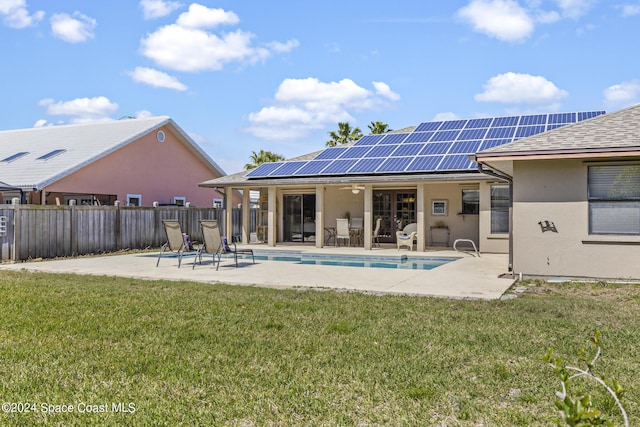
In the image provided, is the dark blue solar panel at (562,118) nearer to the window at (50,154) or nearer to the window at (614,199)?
the window at (614,199)

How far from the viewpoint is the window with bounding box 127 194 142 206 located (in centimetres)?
2445

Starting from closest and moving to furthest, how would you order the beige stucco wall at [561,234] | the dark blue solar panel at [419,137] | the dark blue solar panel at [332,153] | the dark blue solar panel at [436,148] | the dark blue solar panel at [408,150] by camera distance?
the beige stucco wall at [561,234], the dark blue solar panel at [436,148], the dark blue solar panel at [408,150], the dark blue solar panel at [419,137], the dark blue solar panel at [332,153]

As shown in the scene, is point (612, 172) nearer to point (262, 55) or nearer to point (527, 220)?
point (527, 220)

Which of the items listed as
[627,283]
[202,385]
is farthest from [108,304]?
[627,283]

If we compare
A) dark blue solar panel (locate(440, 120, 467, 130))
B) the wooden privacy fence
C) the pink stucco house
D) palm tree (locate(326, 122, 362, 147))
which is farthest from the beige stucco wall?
palm tree (locate(326, 122, 362, 147))

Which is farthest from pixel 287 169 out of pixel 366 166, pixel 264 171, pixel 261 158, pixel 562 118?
pixel 261 158

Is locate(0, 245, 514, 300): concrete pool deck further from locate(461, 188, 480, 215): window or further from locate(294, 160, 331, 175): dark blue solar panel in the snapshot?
locate(294, 160, 331, 175): dark blue solar panel

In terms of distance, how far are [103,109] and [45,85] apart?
41.8m

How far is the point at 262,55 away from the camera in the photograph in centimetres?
1831

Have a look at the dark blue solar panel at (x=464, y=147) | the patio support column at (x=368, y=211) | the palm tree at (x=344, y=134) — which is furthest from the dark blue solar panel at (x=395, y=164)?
the palm tree at (x=344, y=134)

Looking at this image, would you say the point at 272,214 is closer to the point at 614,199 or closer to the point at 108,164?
the point at 108,164

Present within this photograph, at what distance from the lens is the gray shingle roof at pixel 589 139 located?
960cm

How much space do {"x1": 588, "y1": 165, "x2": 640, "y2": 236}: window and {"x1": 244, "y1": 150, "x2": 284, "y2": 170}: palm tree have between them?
31600mm

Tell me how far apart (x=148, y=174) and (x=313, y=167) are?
9.87 metres
